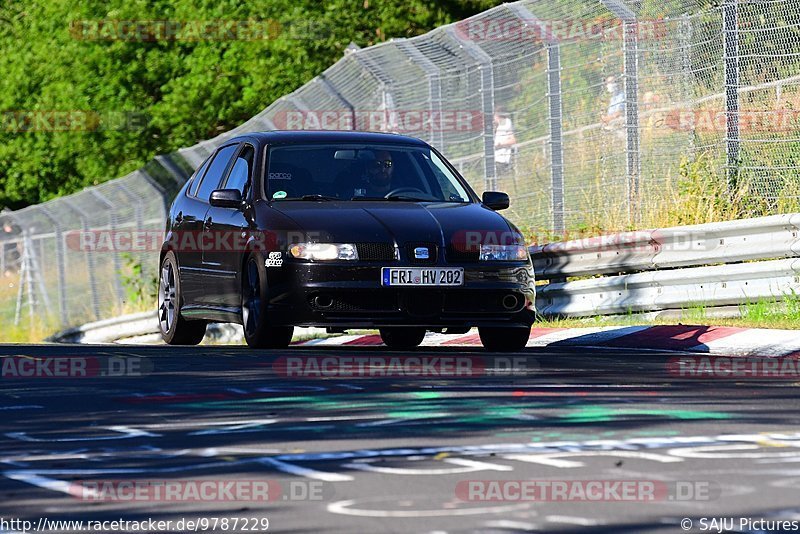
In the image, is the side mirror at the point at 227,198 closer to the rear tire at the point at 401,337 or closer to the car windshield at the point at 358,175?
the car windshield at the point at 358,175

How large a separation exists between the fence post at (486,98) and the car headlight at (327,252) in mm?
6563

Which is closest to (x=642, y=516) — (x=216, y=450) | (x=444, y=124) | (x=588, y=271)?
(x=216, y=450)

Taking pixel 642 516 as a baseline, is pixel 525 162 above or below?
above

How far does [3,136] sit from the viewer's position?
5519 cm

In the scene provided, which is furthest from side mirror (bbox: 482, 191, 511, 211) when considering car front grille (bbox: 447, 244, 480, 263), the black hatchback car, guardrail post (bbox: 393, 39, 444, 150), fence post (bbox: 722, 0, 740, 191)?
guardrail post (bbox: 393, 39, 444, 150)

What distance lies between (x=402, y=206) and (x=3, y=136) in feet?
147

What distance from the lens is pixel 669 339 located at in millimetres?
13086

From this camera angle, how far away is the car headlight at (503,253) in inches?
475

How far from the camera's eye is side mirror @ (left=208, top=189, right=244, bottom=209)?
12656 millimetres

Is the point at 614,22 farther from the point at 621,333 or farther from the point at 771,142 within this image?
the point at 621,333

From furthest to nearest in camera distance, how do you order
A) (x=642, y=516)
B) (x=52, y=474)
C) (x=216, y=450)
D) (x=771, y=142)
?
(x=771, y=142) → (x=216, y=450) → (x=52, y=474) → (x=642, y=516)

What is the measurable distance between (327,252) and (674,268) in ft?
14.5

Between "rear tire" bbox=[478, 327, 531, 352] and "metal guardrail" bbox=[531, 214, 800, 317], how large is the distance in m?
2.15

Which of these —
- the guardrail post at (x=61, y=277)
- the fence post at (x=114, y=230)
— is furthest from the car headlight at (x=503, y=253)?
the guardrail post at (x=61, y=277)
